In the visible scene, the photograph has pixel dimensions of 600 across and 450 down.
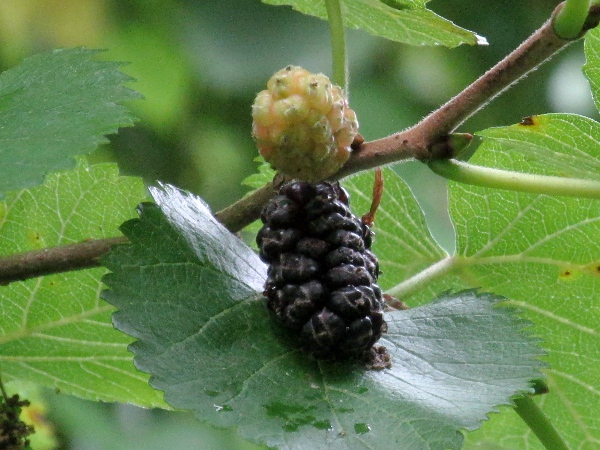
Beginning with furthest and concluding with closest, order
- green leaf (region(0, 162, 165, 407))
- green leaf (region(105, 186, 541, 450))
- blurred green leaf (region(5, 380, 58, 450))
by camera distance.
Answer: blurred green leaf (region(5, 380, 58, 450)) < green leaf (region(0, 162, 165, 407)) < green leaf (region(105, 186, 541, 450))

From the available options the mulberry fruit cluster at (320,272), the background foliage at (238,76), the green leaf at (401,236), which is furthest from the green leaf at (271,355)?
the background foliage at (238,76)

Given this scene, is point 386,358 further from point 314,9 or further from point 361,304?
point 314,9

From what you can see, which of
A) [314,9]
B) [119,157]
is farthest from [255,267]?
[119,157]

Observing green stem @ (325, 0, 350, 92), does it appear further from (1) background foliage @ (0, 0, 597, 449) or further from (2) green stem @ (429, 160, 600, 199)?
(1) background foliage @ (0, 0, 597, 449)

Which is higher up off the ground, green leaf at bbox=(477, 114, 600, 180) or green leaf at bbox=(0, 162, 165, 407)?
green leaf at bbox=(477, 114, 600, 180)

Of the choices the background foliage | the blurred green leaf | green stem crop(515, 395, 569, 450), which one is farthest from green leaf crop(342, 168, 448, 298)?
the background foliage

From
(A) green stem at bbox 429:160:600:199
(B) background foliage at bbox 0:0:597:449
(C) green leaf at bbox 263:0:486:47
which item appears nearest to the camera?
(A) green stem at bbox 429:160:600:199

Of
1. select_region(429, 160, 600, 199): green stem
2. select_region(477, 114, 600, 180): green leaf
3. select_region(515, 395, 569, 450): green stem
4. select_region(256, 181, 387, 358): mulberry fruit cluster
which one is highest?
select_region(477, 114, 600, 180): green leaf

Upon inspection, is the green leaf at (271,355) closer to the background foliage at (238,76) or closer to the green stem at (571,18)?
the green stem at (571,18)
